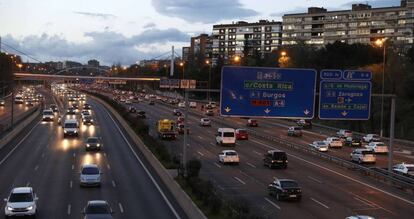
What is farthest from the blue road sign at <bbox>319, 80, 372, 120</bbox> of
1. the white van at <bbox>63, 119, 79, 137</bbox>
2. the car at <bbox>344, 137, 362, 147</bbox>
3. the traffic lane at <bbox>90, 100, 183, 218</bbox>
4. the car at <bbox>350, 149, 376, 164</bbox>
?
the white van at <bbox>63, 119, 79, 137</bbox>

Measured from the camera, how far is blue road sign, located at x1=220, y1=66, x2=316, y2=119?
32.8 m

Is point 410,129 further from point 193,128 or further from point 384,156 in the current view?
point 193,128

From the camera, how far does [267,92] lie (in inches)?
1304

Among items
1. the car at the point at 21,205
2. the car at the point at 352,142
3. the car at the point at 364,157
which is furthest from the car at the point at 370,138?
the car at the point at 21,205

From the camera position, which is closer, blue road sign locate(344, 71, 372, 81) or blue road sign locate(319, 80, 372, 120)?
blue road sign locate(319, 80, 372, 120)

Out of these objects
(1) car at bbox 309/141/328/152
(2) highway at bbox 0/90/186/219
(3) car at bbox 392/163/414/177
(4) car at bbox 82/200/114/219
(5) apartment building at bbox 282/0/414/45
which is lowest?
(2) highway at bbox 0/90/186/219

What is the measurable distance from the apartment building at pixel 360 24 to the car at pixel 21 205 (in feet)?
463

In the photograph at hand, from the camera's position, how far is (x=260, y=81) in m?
33.2

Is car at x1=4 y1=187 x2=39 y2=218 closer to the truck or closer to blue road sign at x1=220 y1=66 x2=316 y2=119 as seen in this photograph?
blue road sign at x1=220 y1=66 x2=316 y2=119

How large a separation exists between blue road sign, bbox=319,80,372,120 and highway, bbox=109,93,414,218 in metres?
5.01

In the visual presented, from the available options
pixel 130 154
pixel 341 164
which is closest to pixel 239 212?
pixel 341 164

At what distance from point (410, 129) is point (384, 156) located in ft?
82.7

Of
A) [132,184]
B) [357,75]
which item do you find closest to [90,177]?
[132,184]

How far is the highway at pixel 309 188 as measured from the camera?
32.1 m
